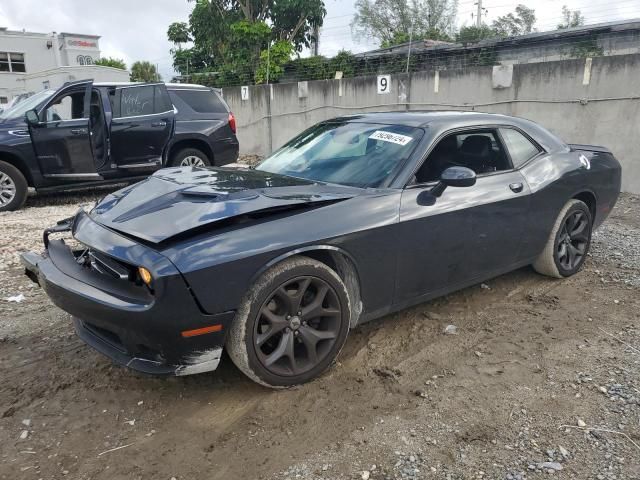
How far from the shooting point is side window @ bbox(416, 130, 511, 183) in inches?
142

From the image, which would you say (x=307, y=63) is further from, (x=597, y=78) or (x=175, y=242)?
(x=175, y=242)

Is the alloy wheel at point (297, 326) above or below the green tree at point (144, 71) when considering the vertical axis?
below

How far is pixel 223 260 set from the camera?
258cm

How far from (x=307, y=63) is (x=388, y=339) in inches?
563

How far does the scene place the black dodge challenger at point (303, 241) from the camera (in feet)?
8.54

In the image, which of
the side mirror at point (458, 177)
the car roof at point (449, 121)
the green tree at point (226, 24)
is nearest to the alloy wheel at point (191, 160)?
the car roof at point (449, 121)

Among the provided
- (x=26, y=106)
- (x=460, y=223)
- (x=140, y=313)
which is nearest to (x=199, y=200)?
(x=140, y=313)

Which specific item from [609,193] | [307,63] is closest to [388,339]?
[609,193]

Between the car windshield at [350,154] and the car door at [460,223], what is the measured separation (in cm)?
21

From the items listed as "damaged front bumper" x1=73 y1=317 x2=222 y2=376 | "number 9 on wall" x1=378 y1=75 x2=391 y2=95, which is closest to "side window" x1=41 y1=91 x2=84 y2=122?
"damaged front bumper" x1=73 y1=317 x2=222 y2=376

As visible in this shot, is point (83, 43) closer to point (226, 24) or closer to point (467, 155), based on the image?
point (226, 24)

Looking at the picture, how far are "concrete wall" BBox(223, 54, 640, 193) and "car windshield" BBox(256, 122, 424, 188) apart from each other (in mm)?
6374

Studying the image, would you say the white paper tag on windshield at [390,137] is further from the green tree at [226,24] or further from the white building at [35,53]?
the white building at [35,53]

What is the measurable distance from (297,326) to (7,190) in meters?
6.46
